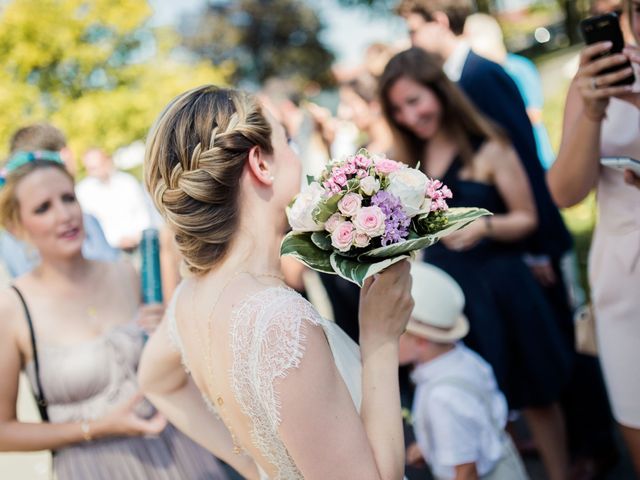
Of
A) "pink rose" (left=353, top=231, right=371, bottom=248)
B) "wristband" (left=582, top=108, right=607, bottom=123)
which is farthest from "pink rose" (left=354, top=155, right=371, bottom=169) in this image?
"wristband" (left=582, top=108, right=607, bottom=123)

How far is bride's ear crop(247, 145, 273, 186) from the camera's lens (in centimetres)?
197

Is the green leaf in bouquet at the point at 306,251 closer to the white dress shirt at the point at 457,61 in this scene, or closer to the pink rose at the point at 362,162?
the pink rose at the point at 362,162

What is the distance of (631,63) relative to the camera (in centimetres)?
252

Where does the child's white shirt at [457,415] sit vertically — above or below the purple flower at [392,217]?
below

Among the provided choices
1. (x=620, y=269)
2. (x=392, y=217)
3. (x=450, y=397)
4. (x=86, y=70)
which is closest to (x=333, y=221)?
(x=392, y=217)

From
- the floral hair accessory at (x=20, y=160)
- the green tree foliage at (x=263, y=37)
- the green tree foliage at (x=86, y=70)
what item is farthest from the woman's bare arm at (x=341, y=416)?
the green tree foliage at (x=263, y=37)

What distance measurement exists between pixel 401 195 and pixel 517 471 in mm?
1681

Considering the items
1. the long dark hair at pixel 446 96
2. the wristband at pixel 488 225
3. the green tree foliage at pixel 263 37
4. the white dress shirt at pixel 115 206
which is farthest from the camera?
the green tree foliage at pixel 263 37

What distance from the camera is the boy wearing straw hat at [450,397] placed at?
9.01ft

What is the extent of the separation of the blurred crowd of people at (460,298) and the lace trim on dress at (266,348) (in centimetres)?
114

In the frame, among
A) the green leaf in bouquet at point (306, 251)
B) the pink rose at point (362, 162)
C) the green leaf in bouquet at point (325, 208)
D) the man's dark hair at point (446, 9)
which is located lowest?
the green leaf in bouquet at point (306, 251)

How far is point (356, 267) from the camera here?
5.89 feet

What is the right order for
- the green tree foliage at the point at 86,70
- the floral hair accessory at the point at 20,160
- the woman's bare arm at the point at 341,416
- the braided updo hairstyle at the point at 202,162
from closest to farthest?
1. the woman's bare arm at the point at 341,416
2. the braided updo hairstyle at the point at 202,162
3. the floral hair accessory at the point at 20,160
4. the green tree foliage at the point at 86,70

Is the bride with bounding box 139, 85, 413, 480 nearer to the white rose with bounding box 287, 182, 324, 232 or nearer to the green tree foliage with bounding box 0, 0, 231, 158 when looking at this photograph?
the white rose with bounding box 287, 182, 324, 232
